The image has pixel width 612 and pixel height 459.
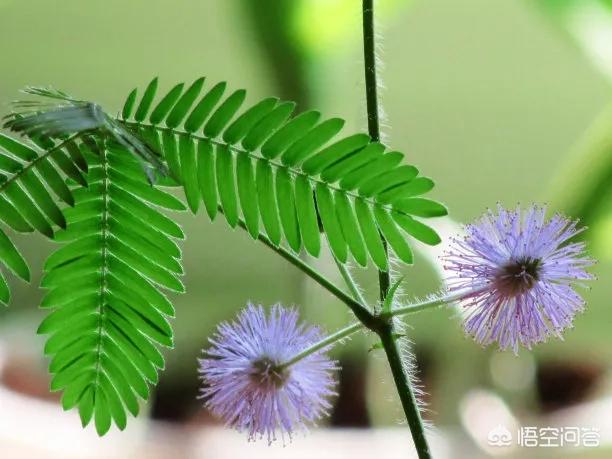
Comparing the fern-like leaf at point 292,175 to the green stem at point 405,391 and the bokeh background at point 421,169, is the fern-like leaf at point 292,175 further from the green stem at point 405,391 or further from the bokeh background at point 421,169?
the bokeh background at point 421,169

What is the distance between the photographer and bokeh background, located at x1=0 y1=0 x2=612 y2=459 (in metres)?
0.87

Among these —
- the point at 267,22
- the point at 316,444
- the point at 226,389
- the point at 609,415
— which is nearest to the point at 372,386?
the point at 316,444

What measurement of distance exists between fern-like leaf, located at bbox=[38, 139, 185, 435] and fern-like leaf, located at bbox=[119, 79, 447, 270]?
20mm

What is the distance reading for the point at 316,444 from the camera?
2.89ft

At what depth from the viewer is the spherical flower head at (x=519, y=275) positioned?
37 cm

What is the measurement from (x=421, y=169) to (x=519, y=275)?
2.33 ft

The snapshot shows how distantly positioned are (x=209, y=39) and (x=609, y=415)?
0.61 m

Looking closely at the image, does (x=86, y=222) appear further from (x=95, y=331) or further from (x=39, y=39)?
(x=39, y=39)

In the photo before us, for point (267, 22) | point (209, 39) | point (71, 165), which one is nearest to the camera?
point (71, 165)

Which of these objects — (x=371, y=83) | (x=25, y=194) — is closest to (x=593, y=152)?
(x=371, y=83)
